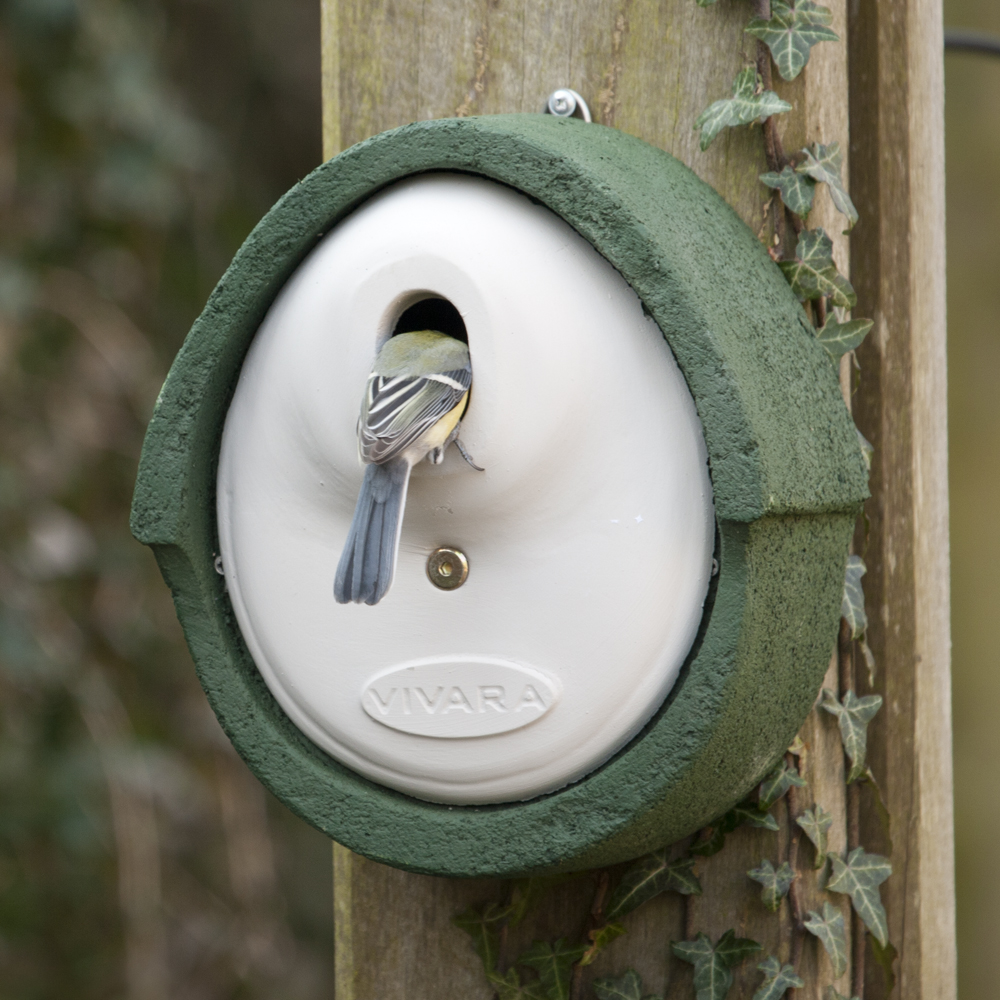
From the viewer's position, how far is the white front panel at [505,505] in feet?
3.63

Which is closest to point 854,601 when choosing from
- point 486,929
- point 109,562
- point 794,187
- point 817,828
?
point 817,828

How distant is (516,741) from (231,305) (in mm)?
517

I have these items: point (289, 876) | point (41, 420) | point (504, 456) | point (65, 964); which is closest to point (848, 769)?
point (504, 456)

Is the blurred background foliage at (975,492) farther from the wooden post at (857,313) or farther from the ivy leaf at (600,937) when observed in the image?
the ivy leaf at (600,937)

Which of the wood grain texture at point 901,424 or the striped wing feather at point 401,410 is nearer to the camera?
the striped wing feather at point 401,410

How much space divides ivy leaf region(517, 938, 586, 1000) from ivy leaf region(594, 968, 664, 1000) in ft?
0.12

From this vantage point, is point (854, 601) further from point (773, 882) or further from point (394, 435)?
point (394, 435)

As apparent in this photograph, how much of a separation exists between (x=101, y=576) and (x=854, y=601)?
2103 mm

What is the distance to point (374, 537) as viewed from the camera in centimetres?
106


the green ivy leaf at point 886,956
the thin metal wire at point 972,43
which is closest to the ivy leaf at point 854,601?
the green ivy leaf at point 886,956

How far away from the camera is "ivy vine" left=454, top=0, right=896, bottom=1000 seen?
4.20 feet

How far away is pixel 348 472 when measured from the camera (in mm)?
1153

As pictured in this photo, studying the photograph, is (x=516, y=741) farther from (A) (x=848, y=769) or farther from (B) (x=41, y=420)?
(B) (x=41, y=420)

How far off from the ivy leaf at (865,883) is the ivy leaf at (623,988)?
238 mm
